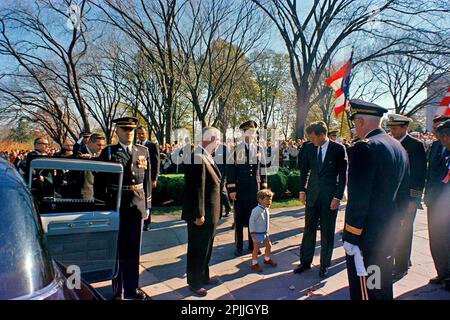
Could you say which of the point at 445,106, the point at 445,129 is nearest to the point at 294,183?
the point at 445,106

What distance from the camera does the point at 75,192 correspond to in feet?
12.1

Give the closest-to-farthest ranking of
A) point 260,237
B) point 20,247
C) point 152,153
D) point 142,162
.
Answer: point 20,247 → point 142,162 → point 260,237 → point 152,153

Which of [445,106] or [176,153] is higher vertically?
[445,106]

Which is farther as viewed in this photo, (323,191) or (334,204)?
(323,191)

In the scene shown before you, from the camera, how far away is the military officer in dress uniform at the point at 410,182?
4.08 m

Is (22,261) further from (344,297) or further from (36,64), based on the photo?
(36,64)

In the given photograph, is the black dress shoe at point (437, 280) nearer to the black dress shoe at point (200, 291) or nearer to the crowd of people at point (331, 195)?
the crowd of people at point (331, 195)

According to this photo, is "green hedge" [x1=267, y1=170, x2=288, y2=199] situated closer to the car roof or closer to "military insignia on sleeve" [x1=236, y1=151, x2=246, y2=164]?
"military insignia on sleeve" [x1=236, y1=151, x2=246, y2=164]

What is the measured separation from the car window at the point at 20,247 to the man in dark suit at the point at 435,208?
436 centimetres

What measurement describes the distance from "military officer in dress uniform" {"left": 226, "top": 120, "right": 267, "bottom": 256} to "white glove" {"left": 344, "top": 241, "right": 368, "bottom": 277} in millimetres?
2396

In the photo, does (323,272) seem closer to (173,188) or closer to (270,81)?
(173,188)

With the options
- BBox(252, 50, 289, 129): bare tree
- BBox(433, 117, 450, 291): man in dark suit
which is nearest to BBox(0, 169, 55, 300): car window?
BBox(433, 117, 450, 291): man in dark suit

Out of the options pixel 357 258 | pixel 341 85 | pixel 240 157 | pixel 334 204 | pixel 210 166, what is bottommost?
pixel 357 258

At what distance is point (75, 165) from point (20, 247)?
1.46 metres
